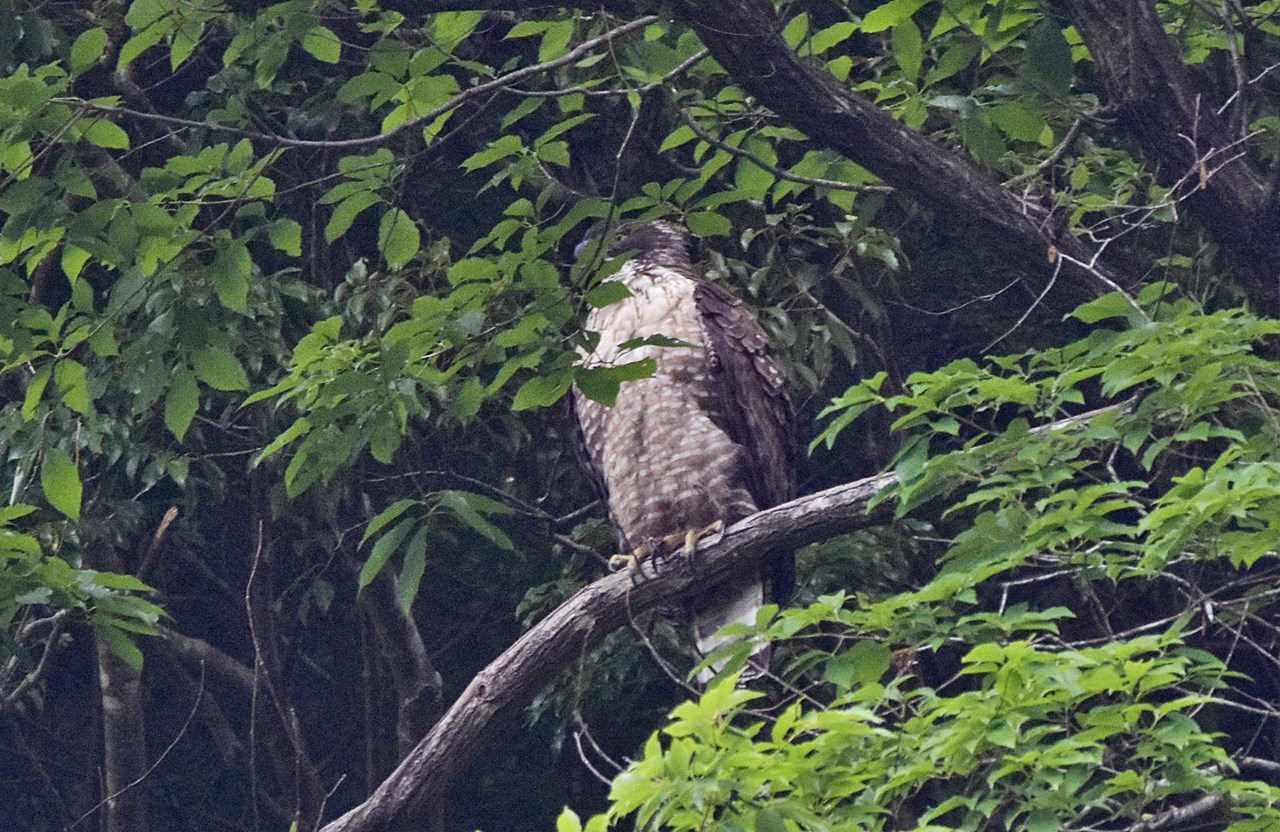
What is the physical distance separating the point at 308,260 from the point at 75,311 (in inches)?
92.8

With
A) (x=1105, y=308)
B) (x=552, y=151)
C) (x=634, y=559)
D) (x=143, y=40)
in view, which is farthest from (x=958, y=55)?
(x=634, y=559)

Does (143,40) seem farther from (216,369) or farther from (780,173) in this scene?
(780,173)

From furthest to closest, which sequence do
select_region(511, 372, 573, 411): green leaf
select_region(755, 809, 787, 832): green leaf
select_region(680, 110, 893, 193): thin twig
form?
select_region(680, 110, 893, 193): thin twig
select_region(511, 372, 573, 411): green leaf
select_region(755, 809, 787, 832): green leaf

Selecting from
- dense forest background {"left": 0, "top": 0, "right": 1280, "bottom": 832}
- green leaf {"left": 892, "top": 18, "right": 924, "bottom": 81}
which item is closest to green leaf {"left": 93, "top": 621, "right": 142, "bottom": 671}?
dense forest background {"left": 0, "top": 0, "right": 1280, "bottom": 832}

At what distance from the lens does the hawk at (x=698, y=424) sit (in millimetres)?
4539

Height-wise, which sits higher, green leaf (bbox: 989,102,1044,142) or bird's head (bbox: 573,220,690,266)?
bird's head (bbox: 573,220,690,266)

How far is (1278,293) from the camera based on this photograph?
3176 millimetres

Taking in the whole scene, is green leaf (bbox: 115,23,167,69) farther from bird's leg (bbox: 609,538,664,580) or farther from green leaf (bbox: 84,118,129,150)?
bird's leg (bbox: 609,538,664,580)

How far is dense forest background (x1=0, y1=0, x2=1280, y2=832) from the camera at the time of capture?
2.69 meters

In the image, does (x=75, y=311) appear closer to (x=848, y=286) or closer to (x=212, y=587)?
(x=848, y=286)

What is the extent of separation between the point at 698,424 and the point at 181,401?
191cm

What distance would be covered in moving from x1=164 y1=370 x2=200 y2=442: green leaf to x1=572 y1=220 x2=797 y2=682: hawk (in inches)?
68.3

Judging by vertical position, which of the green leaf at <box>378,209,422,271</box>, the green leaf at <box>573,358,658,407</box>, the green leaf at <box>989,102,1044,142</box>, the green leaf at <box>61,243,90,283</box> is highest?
the green leaf at <box>61,243,90,283</box>

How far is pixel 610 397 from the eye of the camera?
272cm
